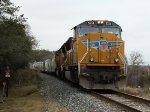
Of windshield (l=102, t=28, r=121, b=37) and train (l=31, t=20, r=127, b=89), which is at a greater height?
windshield (l=102, t=28, r=121, b=37)

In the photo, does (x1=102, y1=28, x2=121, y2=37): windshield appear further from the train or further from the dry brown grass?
the dry brown grass

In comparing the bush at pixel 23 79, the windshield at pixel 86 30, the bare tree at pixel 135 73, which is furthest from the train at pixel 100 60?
the bare tree at pixel 135 73

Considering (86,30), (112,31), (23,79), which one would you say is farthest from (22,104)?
(23,79)

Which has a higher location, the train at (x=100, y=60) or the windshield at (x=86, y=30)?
the windshield at (x=86, y=30)

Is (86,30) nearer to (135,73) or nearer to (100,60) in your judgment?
(100,60)

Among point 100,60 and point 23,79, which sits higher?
point 100,60

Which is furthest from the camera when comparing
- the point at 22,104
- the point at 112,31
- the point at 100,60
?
the point at 112,31

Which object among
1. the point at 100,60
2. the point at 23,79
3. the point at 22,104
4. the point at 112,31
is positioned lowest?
the point at 22,104

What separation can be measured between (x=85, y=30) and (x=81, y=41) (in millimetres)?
1312

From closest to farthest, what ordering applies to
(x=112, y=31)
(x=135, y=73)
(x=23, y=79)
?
(x=112, y=31) < (x=23, y=79) < (x=135, y=73)

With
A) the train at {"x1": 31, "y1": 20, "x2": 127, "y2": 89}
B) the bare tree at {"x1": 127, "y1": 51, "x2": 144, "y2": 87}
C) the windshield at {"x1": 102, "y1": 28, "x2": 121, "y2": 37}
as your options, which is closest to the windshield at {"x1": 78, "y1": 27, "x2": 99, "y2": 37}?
the windshield at {"x1": 102, "y1": 28, "x2": 121, "y2": 37}

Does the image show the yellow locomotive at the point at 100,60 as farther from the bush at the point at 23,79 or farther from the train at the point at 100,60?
the bush at the point at 23,79

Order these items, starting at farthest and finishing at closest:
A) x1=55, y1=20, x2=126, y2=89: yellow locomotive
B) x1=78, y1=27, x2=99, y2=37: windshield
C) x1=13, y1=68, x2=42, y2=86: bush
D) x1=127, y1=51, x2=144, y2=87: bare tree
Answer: x1=127, y1=51, x2=144, y2=87: bare tree < x1=13, y1=68, x2=42, y2=86: bush < x1=78, y1=27, x2=99, y2=37: windshield < x1=55, y1=20, x2=126, y2=89: yellow locomotive

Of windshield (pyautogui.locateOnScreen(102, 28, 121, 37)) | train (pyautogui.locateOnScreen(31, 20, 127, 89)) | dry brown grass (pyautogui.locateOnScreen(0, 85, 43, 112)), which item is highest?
windshield (pyautogui.locateOnScreen(102, 28, 121, 37))
